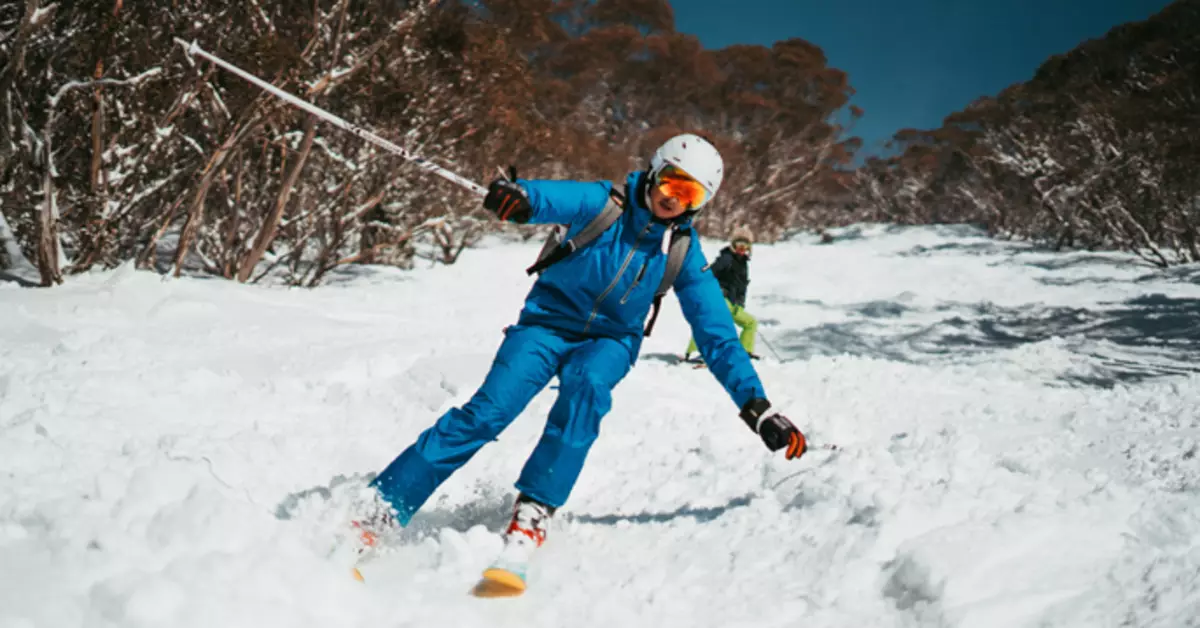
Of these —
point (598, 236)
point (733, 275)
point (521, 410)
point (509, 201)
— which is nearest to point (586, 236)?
point (598, 236)

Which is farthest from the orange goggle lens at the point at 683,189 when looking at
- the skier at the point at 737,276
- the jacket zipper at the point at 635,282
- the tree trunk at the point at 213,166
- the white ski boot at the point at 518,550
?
the tree trunk at the point at 213,166

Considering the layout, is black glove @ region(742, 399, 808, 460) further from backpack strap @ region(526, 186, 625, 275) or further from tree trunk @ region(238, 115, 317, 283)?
tree trunk @ region(238, 115, 317, 283)

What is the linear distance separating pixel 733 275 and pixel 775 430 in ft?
15.3

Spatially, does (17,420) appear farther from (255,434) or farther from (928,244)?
(928,244)

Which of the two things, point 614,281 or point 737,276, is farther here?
point 737,276

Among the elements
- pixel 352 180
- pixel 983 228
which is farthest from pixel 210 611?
pixel 983 228

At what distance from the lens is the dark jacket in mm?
6887

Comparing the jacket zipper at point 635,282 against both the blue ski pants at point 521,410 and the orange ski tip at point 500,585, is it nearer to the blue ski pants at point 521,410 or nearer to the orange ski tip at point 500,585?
the blue ski pants at point 521,410

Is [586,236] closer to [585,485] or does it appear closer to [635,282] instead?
[635,282]

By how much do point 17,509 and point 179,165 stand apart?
7984 millimetres

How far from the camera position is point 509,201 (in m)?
2.38

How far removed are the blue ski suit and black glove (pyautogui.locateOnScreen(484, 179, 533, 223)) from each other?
0.03m

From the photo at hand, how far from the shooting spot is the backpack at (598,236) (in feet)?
8.15

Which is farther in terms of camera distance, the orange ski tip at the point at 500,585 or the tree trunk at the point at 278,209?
the tree trunk at the point at 278,209
